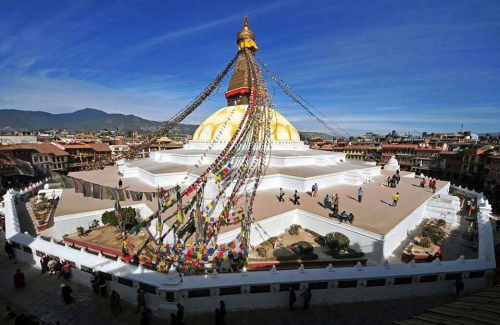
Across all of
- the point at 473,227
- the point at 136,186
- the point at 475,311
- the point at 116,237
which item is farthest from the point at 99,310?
the point at 473,227

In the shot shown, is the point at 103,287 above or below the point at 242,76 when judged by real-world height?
below

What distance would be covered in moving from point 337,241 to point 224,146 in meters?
13.7

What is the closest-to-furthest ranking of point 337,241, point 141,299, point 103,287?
point 141,299
point 103,287
point 337,241

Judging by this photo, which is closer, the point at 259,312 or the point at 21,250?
the point at 259,312

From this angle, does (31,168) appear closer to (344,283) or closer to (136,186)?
(136,186)

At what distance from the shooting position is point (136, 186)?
14.7m

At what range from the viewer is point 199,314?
19.2ft

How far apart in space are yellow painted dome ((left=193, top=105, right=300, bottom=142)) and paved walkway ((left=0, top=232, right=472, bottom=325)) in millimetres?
14850

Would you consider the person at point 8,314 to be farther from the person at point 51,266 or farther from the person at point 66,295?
the person at point 51,266

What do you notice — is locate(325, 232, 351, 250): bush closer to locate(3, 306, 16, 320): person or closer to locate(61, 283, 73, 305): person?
locate(61, 283, 73, 305): person

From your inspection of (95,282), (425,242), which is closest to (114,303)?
(95,282)

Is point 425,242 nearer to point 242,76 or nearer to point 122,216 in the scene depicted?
point 122,216

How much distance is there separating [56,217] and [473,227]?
19288mm

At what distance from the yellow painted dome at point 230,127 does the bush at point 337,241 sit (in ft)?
43.6
